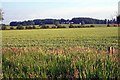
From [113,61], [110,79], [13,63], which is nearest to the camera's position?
[110,79]

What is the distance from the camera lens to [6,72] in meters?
8.70

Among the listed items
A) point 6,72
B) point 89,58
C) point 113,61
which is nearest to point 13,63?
point 6,72

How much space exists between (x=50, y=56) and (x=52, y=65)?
1.26 m

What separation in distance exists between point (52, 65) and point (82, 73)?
1.08 meters

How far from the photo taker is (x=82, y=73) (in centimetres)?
779

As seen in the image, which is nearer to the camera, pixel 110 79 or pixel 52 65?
pixel 110 79

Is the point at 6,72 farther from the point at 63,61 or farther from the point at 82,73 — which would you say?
the point at 82,73

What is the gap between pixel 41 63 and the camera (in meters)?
8.88

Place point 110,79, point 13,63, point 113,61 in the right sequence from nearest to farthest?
1. point 110,79
2. point 113,61
3. point 13,63

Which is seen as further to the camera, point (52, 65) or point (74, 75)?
point (52, 65)

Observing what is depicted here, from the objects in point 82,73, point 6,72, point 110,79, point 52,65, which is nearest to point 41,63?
point 52,65

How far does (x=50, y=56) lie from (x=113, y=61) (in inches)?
87.0

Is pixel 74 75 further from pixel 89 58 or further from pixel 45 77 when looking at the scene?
pixel 89 58

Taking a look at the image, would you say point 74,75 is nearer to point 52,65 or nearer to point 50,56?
point 52,65
